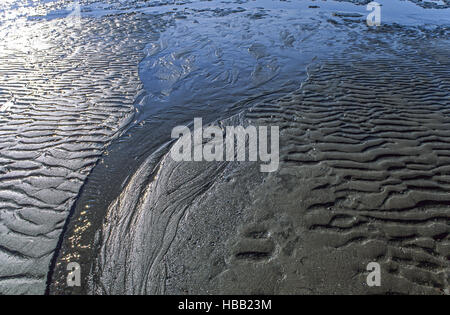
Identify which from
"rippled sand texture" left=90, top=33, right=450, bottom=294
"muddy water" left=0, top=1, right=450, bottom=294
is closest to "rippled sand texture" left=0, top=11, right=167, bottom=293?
"muddy water" left=0, top=1, right=450, bottom=294

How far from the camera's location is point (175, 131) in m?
6.53

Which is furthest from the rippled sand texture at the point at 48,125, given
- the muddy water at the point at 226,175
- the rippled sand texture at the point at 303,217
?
the rippled sand texture at the point at 303,217

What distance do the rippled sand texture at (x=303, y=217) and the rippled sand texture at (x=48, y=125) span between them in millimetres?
1035

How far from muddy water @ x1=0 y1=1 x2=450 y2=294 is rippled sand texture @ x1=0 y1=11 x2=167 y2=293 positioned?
0.04 meters

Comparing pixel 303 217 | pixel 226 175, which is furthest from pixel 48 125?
pixel 303 217

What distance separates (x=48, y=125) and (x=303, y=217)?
634cm

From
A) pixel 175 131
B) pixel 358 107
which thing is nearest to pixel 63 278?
pixel 175 131

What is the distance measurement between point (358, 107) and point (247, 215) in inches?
184

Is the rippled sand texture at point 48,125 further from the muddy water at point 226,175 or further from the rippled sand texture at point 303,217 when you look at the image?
the rippled sand texture at point 303,217

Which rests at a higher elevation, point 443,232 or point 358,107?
point 358,107

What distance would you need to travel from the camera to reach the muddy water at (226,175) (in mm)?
3619

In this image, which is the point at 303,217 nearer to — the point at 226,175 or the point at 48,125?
the point at 226,175

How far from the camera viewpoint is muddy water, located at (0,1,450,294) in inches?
142

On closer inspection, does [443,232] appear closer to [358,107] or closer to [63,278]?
[358,107]
